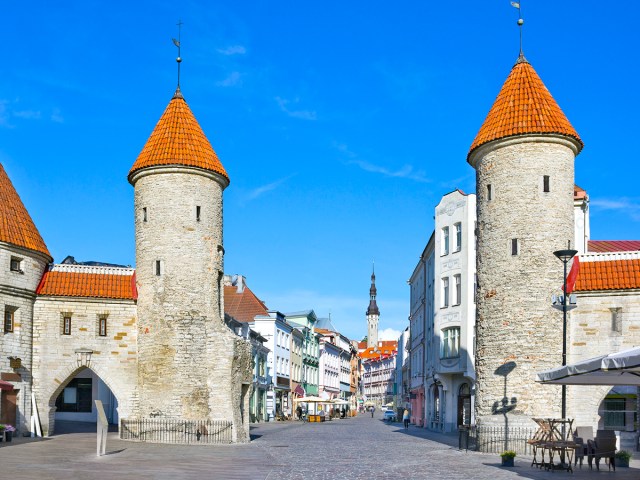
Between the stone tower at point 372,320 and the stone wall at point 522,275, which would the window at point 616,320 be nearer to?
the stone wall at point 522,275

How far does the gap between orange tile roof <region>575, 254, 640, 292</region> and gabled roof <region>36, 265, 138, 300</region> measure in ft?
59.8

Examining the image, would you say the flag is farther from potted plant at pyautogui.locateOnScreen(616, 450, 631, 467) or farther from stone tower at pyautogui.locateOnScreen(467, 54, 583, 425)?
potted plant at pyautogui.locateOnScreen(616, 450, 631, 467)

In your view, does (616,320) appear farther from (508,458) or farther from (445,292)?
(445,292)

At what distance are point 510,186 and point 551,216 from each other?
6.04 feet

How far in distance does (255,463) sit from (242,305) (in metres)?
46.6

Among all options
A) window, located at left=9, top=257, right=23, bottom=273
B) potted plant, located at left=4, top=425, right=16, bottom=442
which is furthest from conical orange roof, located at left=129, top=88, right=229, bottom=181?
potted plant, located at left=4, top=425, right=16, bottom=442

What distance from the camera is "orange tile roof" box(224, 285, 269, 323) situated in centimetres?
Answer: 6694

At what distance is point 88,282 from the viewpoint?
33.3 meters

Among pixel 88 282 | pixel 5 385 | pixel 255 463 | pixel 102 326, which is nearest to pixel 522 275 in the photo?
pixel 255 463

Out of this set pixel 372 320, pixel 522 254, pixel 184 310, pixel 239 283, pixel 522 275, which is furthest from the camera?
pixel 372 320

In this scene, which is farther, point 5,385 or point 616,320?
point 5,385

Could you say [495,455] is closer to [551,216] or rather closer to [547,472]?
[547,472]

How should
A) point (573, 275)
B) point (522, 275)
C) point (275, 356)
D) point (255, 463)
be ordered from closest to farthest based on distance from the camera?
point (255, 463), point (522, 275), point (573, 275), point (275, 356)

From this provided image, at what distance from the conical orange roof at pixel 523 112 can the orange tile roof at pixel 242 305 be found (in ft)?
129
